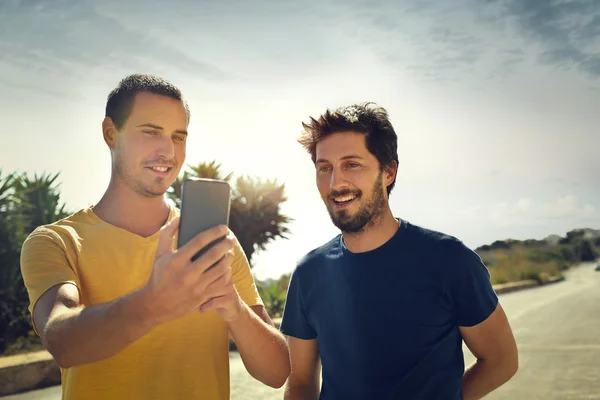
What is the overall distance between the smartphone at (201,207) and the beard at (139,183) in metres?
0.64

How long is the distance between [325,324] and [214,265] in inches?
48.3

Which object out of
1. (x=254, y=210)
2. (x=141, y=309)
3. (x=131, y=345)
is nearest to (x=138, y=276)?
(x=131, y=345)

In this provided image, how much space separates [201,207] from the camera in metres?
1.69

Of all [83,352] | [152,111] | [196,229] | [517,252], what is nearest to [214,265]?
[196,229]

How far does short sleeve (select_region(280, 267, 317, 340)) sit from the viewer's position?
279 cm

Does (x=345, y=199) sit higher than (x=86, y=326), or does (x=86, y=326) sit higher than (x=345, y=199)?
(x=345, y=199)

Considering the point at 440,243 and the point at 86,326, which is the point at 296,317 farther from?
the point at 86,326

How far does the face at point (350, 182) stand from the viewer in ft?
8.73

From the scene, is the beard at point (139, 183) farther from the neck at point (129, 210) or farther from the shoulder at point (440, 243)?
the shoulder at point (440, 243)

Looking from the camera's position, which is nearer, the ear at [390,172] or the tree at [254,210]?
the ear at [390,172]

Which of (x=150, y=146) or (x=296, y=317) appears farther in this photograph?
(x=296, y=317)

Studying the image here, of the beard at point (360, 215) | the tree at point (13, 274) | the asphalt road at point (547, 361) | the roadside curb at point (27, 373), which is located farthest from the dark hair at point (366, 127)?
the tree at point (13, 274)

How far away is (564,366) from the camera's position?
8742 mm

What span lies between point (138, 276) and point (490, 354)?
1.64 metres
